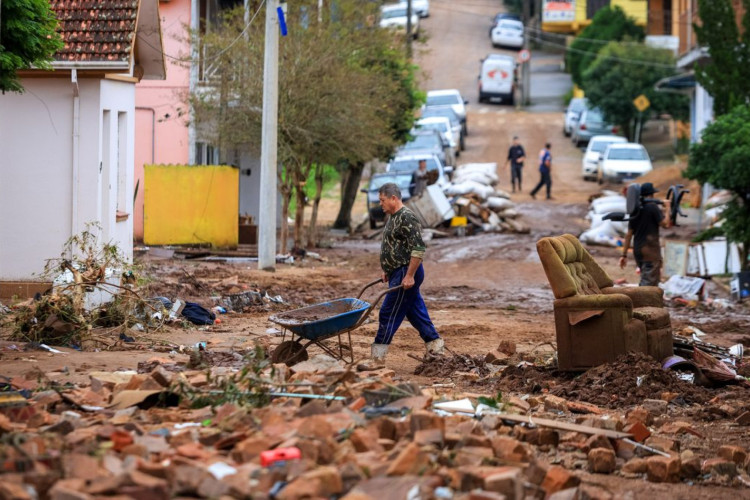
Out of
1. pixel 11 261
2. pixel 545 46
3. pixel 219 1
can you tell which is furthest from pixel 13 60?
pixel 545 46

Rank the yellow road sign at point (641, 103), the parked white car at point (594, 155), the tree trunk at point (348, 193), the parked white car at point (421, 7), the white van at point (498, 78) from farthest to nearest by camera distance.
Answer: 1. the parked white car at point (421, 7)
2. the white van at point (498, 78)
3. the yellow road sign at point (641, 103)
4. the parked white car at point (594, 155)
5. the tree trunk at point (348, 193)

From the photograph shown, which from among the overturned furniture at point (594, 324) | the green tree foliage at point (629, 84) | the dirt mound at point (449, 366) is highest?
the green tree foliage at point (629, 84)

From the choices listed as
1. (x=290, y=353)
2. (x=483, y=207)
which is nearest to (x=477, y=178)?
(x=483, y=207)

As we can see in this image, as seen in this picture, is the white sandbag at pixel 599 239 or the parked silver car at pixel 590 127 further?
the parked silver car at pixel 590 127

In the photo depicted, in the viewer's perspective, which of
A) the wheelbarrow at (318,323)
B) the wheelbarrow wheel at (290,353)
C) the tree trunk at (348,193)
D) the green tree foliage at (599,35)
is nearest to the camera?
the wheelbarrow at (318,323)

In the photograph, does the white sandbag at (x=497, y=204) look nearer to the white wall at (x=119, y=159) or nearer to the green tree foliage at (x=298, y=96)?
the green tree foliage at (x=298, y=96)

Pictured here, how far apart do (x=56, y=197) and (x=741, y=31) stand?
72.2 feet

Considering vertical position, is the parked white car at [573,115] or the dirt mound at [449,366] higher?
the parked white car at [573,115]

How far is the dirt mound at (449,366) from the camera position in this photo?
11.0 m

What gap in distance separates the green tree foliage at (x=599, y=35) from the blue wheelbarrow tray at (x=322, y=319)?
46.7 m

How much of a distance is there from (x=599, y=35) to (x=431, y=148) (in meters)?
24.1

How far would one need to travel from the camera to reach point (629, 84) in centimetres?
4738

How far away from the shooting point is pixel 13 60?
11.3 meters

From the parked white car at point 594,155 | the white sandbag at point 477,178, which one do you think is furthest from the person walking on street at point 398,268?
the parked white car at point 594,155
